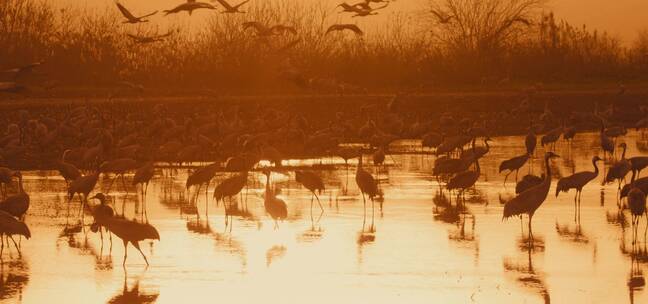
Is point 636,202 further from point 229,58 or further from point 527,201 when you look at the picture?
point 229,58

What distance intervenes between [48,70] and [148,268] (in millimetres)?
35378

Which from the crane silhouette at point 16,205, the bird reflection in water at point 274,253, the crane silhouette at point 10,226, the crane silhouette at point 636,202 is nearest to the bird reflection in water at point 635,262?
the crane silhouette at point 636,202

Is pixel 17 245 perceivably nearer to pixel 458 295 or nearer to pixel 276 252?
pixel 276 252

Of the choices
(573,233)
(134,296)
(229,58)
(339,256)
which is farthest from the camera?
(229,58)

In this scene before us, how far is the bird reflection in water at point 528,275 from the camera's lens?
35.8 feet

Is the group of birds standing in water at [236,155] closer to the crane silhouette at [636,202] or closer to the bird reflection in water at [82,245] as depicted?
the crane silhouette at [636,202]

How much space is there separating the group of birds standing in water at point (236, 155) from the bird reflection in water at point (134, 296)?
3.17 feet

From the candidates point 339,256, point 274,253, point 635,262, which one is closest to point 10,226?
point 274,253

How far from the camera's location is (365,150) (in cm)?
2466

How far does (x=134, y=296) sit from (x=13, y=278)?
1516 millimetres

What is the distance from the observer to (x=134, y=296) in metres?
10.8

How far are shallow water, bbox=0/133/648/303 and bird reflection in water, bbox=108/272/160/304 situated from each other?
18 millimetres

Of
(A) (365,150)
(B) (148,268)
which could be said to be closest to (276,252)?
(B) (148,268)

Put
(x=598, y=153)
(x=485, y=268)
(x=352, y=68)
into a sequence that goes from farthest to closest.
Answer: (x=352, y=68)
(x=598, y=153)
(x=485, y=268)
